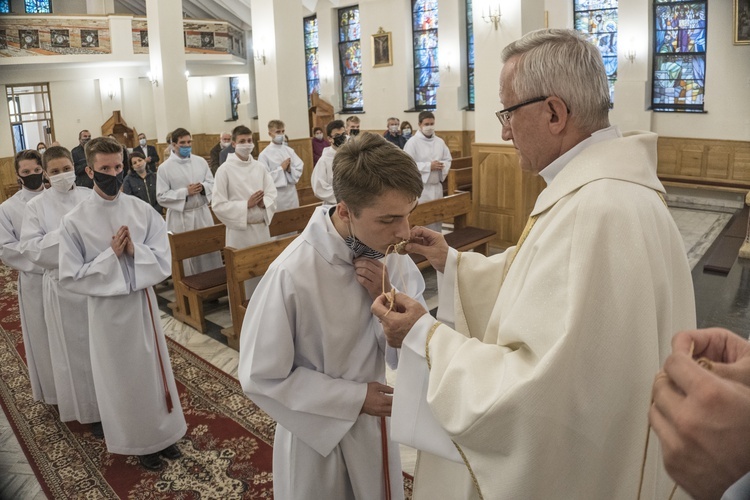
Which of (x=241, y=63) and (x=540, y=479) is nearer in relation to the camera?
(x=540, y=479)

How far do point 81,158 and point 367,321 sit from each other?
12.1m

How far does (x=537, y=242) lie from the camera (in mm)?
1707

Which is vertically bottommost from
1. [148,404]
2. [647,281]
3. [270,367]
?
[148,404]

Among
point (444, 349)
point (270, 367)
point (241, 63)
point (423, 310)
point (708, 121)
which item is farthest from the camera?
point (241, 63)

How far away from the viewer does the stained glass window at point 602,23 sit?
1320cm

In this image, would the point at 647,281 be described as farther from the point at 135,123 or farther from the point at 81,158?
the point at 135,123

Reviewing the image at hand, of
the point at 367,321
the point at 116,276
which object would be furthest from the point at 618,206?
the point at 116,276

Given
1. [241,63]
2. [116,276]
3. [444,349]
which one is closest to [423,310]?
[444,349]

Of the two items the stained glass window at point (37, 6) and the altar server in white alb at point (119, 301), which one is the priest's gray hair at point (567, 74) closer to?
the altar server in white alb at point (119, 301)

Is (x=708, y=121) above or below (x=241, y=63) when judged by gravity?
below

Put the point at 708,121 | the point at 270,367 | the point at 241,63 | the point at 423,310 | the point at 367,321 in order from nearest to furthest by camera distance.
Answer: the point at 423,310, the point at 270,367, the point at 367,321, the point at 708,121, the point at 241,63

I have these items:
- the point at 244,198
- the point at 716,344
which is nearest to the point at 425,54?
the point at 244,198

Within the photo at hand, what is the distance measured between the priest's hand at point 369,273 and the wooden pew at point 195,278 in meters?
4.34

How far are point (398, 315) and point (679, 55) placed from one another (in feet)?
41.5
